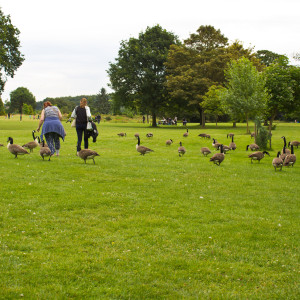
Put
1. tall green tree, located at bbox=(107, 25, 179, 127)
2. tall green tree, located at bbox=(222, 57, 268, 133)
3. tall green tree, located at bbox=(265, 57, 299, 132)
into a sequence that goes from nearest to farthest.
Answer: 1. tall green tree, located at bbox=(265, 57, 299, 132)
2. tall green tree, located at bbox=(222, 57, 268, 133)
3. tall green tree, located at bbox=(107, 25, 179, 127)

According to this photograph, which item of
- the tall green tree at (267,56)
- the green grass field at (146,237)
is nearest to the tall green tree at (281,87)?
the green grass field at (146,237)

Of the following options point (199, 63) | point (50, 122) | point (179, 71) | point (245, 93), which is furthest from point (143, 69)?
point (50, 122)

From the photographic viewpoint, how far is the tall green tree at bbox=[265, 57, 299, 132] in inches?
1398

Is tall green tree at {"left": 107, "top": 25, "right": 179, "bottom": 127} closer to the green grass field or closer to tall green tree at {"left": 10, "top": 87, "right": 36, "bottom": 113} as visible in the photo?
the green grass field

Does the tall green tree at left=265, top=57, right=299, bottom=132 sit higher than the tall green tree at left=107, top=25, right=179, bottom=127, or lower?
lower

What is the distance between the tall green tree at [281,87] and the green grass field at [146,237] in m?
25.0

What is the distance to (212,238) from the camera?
24.4 feet

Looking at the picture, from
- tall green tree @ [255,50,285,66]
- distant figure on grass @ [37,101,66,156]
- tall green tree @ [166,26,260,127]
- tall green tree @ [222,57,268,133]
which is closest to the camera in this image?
distant figure on grass @ [37,101,66,156]

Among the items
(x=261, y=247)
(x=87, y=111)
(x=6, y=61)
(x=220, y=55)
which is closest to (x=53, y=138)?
(x=87, y=111)

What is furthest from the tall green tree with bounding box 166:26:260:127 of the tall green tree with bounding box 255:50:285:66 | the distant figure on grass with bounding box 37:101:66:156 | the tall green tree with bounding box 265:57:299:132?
the distant figure on grass with bounding box 37:101:66:156

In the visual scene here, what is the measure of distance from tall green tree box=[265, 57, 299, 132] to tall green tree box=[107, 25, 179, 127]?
1154 inches

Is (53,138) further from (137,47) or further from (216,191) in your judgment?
(137,47)

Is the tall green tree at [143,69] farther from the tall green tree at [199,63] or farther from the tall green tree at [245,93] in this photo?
Result: the tall green tree at [245,93]

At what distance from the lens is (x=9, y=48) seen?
185 feet
